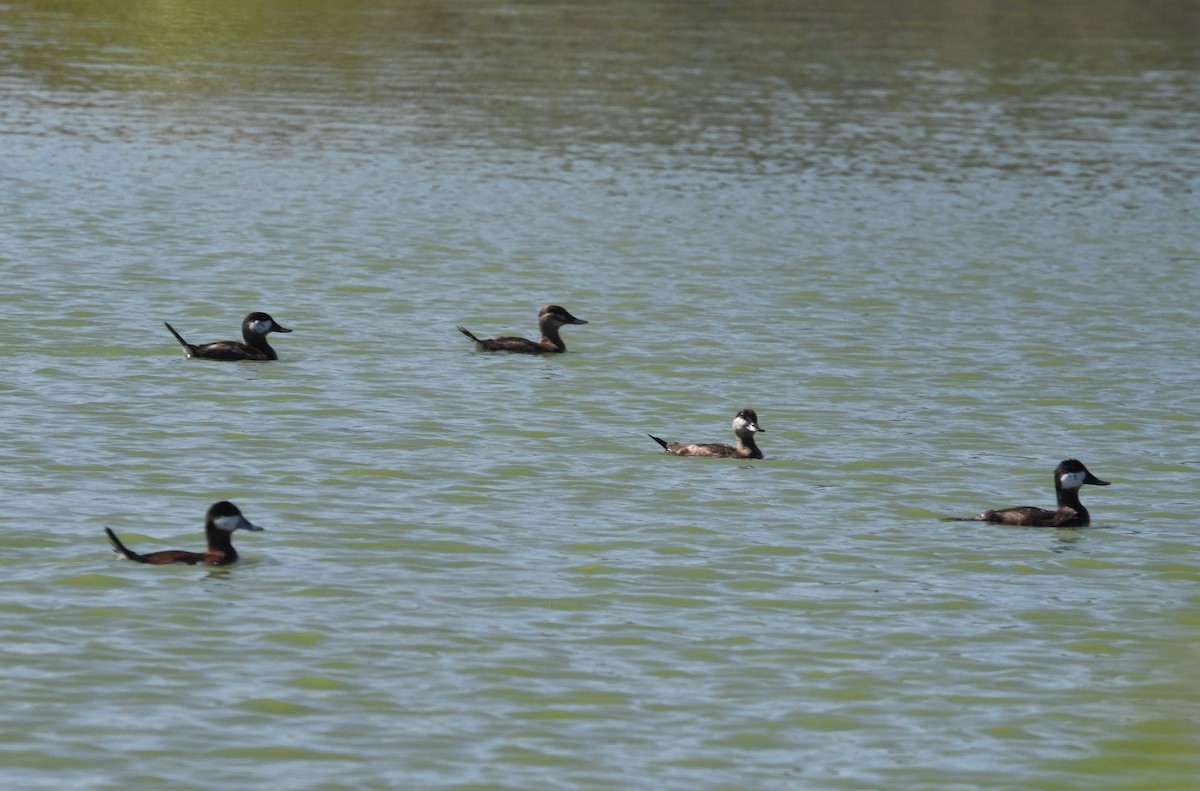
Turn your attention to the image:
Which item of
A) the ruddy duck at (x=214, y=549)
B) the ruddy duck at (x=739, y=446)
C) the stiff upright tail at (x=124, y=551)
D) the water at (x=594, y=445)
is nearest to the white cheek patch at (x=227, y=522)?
the ruddy duck at (x=214, y=549)

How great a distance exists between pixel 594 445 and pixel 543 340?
499 cm

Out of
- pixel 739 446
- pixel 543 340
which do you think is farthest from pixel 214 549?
pixel 543 340

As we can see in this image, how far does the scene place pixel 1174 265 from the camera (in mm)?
32906

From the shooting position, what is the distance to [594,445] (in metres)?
20.0

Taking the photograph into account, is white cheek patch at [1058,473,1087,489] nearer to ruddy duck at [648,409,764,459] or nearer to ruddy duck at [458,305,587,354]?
ruddy duck at [648,409,764,459]

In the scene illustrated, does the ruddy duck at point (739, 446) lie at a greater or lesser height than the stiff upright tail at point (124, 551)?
greater

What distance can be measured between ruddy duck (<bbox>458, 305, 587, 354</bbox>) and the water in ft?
1.03

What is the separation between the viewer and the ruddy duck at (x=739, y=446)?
63.8 feet

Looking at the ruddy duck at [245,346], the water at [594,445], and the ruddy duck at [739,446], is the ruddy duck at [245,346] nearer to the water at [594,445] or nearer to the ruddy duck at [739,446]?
the water at [594,445]

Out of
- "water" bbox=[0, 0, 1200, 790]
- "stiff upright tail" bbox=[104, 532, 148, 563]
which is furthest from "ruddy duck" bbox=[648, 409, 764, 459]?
"stiff upright tail" bbox=[104, 532, 148, 563]

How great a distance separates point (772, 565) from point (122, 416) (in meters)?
7.33

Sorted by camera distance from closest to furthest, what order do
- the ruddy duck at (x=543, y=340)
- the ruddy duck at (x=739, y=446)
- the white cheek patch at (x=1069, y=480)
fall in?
the white cheek patch at (x=1069, y=480), the ruddy duck at (x=739, y=446), the ruddy duck at (x=543, y=340)

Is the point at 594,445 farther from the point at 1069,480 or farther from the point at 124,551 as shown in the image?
the point at 124,551

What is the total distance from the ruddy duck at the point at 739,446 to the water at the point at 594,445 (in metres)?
0.13
